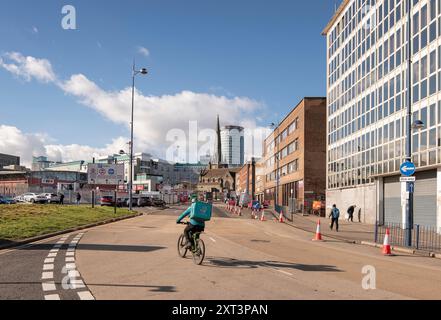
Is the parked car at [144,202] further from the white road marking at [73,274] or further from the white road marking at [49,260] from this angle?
the white road marking at [73,274]

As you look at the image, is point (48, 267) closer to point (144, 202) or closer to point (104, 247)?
point (104, 247)

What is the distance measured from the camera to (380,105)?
1374 inches

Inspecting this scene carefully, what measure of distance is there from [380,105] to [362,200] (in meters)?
8.37

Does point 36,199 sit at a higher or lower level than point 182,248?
lower

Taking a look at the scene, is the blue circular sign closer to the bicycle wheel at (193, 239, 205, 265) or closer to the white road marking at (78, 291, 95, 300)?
the bicycle wheel at (193, 239, 205, 265)

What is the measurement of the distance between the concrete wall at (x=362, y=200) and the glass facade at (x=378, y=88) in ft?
2.44

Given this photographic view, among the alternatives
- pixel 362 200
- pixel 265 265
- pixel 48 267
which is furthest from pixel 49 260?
pixel 362 200

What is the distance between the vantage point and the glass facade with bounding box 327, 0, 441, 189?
87.5ft

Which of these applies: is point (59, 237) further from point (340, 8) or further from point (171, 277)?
point (340, 8)

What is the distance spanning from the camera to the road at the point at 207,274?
8.15 meters

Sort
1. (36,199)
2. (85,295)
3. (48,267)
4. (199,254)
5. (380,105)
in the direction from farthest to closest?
(36,199)
(380,105)
(199,254)
(48,267)
(85,295)

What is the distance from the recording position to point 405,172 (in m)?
19.4

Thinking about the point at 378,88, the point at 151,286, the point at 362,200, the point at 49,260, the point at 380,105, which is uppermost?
Result: the point at 378,88

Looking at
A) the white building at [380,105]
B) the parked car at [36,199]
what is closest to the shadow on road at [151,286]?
the white building at [380,105]
